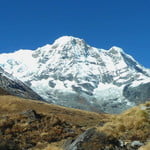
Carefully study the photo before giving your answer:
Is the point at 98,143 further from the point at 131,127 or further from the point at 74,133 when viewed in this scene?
Answer: the point at 74,133

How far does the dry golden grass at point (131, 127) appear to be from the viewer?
18.7 metres

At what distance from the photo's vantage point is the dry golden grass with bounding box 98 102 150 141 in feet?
61.3

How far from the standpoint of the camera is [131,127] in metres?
19.8

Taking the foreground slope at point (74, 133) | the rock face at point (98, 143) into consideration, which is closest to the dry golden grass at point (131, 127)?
the foreground slope at point (74, 133)

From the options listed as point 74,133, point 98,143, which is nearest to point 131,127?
point 98,143

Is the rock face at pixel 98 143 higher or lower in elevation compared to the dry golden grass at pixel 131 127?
lower

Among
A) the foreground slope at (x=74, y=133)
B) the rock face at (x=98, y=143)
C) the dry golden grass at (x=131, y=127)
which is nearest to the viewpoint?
the rock face at (x=98, y=143)

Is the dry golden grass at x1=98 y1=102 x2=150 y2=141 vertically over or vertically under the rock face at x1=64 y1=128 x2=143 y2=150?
over

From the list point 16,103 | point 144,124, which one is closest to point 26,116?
point 144,124

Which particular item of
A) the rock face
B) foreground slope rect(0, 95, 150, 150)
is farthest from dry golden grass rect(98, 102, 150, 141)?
the rock face

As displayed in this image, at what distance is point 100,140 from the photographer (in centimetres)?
1719

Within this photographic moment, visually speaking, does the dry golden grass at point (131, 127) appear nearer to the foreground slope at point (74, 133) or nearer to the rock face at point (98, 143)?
the foreground slope at point (74, 133)

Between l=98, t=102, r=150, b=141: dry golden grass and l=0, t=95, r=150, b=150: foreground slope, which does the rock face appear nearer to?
l=0, t=95, r=150, b=150: foreground slope

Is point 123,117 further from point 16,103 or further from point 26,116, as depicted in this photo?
point 16,103
